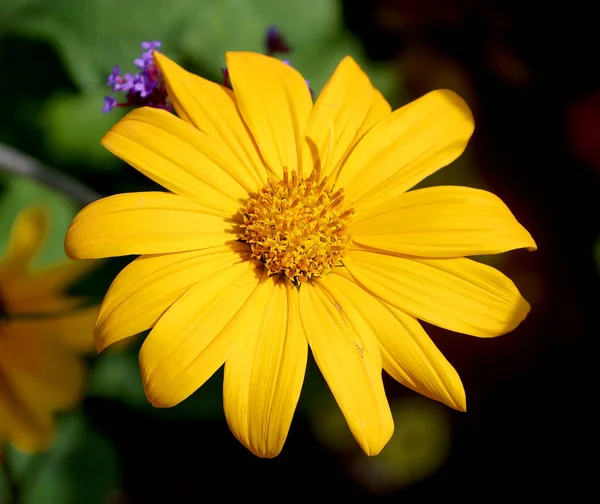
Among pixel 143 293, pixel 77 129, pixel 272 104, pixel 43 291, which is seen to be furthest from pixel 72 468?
pixel 272 104

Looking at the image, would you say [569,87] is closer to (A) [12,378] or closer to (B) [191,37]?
(B) [191,37]

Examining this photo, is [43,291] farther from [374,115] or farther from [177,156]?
[374,115]

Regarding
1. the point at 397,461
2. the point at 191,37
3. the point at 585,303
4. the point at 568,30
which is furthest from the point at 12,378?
the point at 568,30

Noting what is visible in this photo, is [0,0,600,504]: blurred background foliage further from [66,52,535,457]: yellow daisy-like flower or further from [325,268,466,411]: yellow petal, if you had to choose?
[325,268,466,411]: yellow petal

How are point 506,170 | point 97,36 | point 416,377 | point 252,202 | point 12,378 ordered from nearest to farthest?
1. point 416,377
2. point 252,202
3. point 12,378
4. point 97,36
5. point 506,170

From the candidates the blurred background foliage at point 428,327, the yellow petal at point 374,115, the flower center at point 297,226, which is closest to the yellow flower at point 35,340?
the blurred background foliage at point 428,327

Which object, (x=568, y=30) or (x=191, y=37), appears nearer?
(x=191, y=37)

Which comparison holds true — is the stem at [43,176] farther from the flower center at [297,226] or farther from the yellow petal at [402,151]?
the yellow petal at [402,151]

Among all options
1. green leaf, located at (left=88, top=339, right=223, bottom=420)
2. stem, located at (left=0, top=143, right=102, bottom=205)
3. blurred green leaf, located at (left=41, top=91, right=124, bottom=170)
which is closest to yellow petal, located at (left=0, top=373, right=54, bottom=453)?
green leaf, located at (left=88, top=339, right=223, bottom=420)
